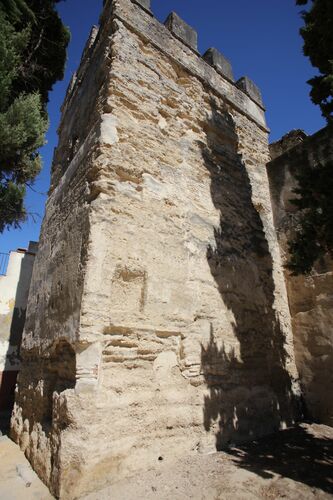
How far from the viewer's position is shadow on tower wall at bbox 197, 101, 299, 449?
345cm

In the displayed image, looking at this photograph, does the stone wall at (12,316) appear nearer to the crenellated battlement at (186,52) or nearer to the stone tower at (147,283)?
the stone tower at (147,283)

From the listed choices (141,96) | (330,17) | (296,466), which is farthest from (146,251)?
(330,17)

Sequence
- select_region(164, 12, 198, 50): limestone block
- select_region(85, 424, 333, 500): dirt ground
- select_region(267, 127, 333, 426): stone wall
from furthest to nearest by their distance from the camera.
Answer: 1. select_region(164, 12, 198, 50): limestone block
2. select_region(267, 127, 333, 426): stone wall
3. select_region(85, 424, 333, 500): dirt ground

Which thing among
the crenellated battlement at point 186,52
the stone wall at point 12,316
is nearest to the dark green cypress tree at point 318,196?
the crenellated battlement at point 186,52

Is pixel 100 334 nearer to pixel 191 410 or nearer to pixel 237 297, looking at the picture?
pixel 191 410

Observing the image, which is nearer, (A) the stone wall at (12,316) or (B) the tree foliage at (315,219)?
(B) the tree foliage at (315,219)

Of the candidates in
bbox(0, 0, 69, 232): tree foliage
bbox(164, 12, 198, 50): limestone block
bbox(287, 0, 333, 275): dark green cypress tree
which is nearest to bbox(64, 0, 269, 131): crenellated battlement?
bbox(164, 12, 198, 50): limestone block

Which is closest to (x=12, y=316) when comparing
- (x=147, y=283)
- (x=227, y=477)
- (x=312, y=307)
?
(x=147, y=283)

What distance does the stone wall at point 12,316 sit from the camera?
7039mm

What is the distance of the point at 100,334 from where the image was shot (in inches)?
108

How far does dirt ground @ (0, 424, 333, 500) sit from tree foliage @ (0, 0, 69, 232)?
4.77m

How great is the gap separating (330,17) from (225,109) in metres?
2.22

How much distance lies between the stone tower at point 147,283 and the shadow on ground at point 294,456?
0.22 m

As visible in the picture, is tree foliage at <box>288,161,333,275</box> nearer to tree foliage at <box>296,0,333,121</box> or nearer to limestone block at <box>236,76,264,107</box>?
tree foliage at <box>296,0,333,121</box>
